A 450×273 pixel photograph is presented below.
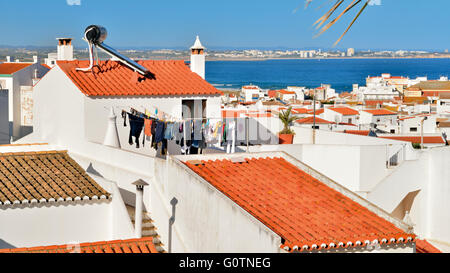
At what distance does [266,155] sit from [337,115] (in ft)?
128

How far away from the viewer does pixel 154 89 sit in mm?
17844

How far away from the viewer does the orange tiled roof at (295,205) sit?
31.5 ft

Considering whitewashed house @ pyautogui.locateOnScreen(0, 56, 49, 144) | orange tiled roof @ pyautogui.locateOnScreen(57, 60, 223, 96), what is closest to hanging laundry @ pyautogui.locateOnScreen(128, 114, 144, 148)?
orange tiled roof @ pyautogui.locateOnScreen(57, 60, 223, 96)

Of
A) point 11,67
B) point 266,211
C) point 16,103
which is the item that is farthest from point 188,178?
point 11,67

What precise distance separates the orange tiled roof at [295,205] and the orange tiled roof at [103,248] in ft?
5.41

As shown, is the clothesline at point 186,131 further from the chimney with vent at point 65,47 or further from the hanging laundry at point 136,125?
the chimney with vent at point 65,47

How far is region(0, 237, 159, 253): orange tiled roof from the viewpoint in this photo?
34.6 feet

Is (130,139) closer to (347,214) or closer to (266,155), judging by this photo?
(266,155)

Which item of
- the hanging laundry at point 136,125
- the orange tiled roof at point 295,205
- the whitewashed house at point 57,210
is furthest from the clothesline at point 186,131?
the orange tiled roof at point 295,205

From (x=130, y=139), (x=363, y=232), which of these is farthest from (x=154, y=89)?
(x=363, y=232)

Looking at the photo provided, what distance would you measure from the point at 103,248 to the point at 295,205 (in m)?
3.37

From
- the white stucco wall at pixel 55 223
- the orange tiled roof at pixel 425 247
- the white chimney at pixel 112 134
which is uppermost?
the white chimney at pixel 112 134

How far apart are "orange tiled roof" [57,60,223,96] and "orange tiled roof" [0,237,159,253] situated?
6.08 meters
